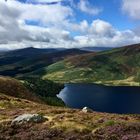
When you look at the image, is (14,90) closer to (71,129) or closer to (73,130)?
(71,129)

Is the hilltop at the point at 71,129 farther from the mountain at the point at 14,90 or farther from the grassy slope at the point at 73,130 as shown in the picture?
the mountain at the point at 14,90

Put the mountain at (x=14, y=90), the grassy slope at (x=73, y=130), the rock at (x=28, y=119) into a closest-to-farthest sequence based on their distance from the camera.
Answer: the grassy slope at (x=73, y=130)
the rock at (x=28, y=119)
the mountain at (x=14, y=90)

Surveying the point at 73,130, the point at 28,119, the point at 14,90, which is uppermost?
the point at 28,119

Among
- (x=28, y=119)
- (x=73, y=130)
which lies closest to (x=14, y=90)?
(x=28, y=119)

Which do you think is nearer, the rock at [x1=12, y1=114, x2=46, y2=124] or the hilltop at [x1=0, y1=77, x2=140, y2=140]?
the hilltop at [x1=0, y1=77, x2=140, y2=140]

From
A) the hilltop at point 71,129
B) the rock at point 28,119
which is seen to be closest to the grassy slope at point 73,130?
the hilltop at point 71,129

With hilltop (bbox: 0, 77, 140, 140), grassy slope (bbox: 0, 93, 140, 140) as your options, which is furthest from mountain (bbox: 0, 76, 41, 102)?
grassy slope (bbox: 0, 93, 140, 140)

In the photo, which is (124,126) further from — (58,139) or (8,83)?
(8,83)

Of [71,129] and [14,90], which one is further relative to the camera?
[14,90]

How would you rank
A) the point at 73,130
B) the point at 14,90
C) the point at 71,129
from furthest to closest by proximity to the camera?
the point at 14,90 < the point at 71,129 < the point at 73,130

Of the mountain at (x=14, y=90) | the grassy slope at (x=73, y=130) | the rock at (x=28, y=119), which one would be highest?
the rock at (x=28, y=119)

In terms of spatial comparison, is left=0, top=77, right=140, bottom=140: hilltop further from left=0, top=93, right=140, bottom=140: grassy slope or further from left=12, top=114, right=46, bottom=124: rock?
left=12, top=114, right=46, bottom=124: rock
